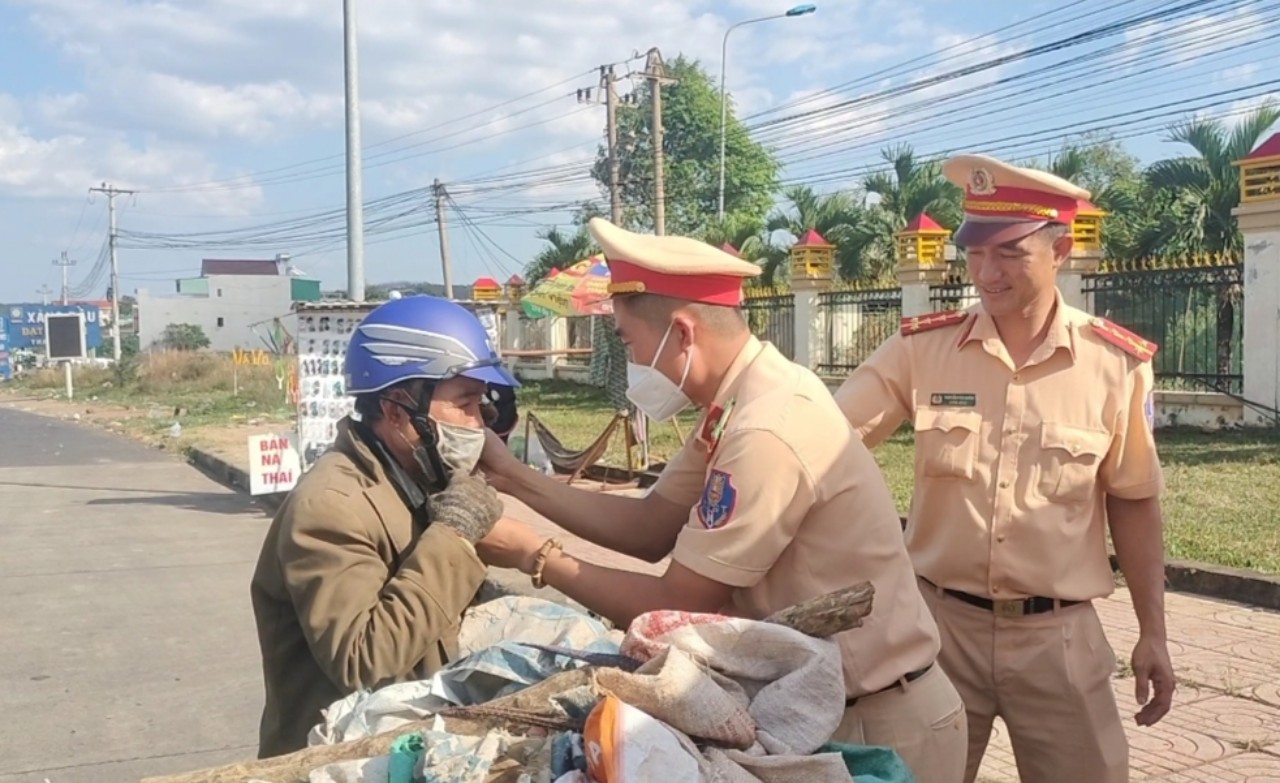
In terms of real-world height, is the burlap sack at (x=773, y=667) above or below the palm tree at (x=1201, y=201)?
below

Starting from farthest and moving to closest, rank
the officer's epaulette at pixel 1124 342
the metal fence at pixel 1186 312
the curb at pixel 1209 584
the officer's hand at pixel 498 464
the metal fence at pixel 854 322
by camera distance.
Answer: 1. the metal fence at pixel 854 322
2. the metal fence at pixel 1186 312
3. the curb at pixel 1209 584
4. the officer's epaulette at pixel 1124 342
5. the officer's hand at pixel 498 464

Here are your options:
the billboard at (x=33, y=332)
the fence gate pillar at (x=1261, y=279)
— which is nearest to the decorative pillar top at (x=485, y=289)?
the fence gate pillar at (x=1261, y=279)

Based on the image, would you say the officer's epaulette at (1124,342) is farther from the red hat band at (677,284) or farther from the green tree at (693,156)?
the green tree at (693,156)

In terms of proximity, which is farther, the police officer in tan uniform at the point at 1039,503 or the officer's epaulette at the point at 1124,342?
the officer's epaulette at the point at 1124,342

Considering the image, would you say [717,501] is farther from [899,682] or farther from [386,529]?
[386,529]

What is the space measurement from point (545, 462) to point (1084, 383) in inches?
376

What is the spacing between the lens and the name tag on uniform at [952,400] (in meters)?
2.98

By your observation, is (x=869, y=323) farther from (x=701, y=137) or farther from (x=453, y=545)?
(x=701, y=137)

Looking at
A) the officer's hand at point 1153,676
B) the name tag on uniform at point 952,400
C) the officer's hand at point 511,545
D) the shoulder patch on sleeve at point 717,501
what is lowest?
the officer's hand at point 1153,676

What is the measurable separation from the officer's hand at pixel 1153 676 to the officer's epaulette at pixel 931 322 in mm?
880

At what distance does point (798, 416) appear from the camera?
6.68ft

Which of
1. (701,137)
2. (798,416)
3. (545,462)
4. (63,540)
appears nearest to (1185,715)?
(798,416)

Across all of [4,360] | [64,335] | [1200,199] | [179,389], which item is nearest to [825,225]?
[1200,199]

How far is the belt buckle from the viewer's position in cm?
283
